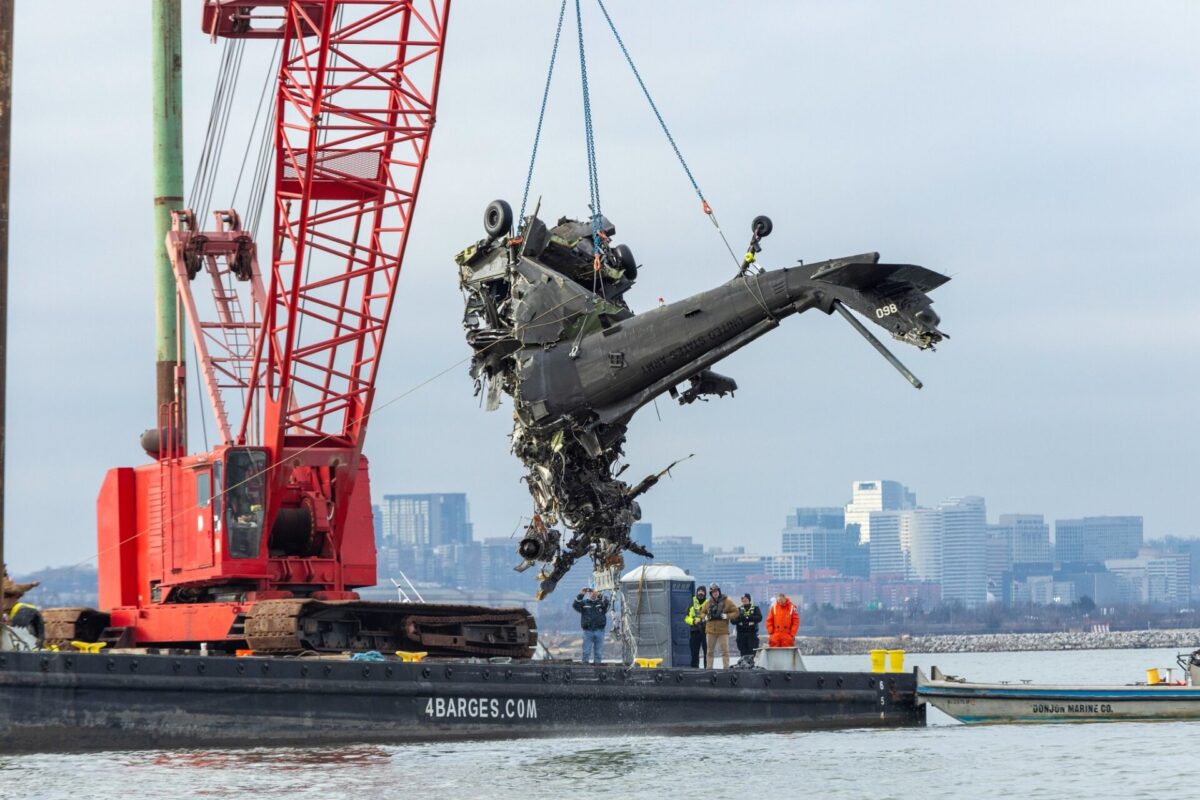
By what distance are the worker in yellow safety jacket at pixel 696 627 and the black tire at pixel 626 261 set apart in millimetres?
5165

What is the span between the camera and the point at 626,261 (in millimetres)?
33188

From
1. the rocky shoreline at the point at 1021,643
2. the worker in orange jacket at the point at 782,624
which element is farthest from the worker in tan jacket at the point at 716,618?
the rocky shoreline at the point at 1021,643

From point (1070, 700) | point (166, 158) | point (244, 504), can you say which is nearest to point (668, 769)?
point (1070, 700)

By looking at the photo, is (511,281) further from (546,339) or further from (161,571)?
(161,571)

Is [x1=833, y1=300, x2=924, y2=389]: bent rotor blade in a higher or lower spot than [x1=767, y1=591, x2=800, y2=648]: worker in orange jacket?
higher

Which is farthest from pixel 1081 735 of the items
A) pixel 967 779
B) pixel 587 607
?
pixel 587 607

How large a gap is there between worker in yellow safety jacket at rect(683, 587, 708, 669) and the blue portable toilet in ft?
0.79

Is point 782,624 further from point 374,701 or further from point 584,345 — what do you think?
point 374,701

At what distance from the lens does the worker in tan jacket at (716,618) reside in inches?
1316

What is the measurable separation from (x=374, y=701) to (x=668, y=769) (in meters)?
5.01

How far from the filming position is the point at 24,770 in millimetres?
26703

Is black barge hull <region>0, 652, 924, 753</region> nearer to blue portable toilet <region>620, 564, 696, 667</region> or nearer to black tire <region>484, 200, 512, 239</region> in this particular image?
blue portable toilet <region>620, 564, 696, 667</region>

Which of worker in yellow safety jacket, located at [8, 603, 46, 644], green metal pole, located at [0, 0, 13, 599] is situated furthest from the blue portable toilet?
green metal pole, located at [0, 0, 13, 599]

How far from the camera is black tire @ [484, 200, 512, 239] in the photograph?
32.9 m
